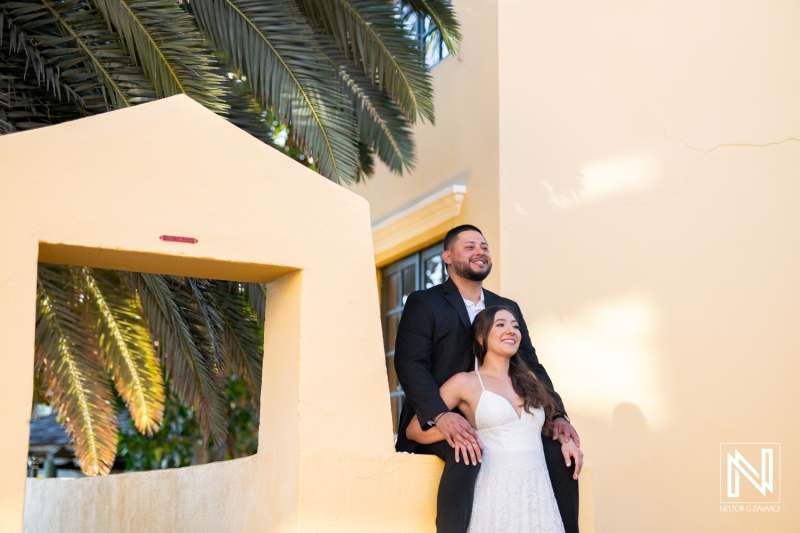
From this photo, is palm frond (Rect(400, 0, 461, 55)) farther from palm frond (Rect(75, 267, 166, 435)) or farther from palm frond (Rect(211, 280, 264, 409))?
palm frond (Rect(75, 267, 166, 435))

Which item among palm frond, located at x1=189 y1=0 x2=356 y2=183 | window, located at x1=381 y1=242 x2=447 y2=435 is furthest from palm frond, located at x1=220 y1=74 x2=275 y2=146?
window, located at x1=381 y1=242 x2=447 y2=435

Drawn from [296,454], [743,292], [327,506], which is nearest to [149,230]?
Result: [296,454]

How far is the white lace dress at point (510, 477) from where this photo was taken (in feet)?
15.4

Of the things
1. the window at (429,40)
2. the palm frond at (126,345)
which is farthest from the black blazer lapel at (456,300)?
the window at (429,40)

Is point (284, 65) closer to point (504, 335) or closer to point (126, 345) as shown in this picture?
point (126, 345)

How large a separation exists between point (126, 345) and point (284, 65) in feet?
10.0

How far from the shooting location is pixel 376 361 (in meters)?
4.86

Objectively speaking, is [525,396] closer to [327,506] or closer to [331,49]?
[327,506]

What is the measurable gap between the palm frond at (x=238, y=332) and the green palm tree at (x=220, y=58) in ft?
4.59

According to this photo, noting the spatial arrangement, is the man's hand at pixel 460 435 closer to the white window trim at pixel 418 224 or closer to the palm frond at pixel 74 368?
the palm frond at pixel 74 368

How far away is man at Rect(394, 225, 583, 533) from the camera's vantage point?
4.71 metres

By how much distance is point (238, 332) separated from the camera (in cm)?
835

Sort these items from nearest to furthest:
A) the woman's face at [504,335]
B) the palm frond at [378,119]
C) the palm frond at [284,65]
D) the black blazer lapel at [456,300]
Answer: the woman's face at [504,335] < the black blazer lapel at [456,300] < the palm frond at [284,65] < the palm frond at [378,119]

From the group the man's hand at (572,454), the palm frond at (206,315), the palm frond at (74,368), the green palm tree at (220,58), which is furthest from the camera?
the palm frond at (74,368)
